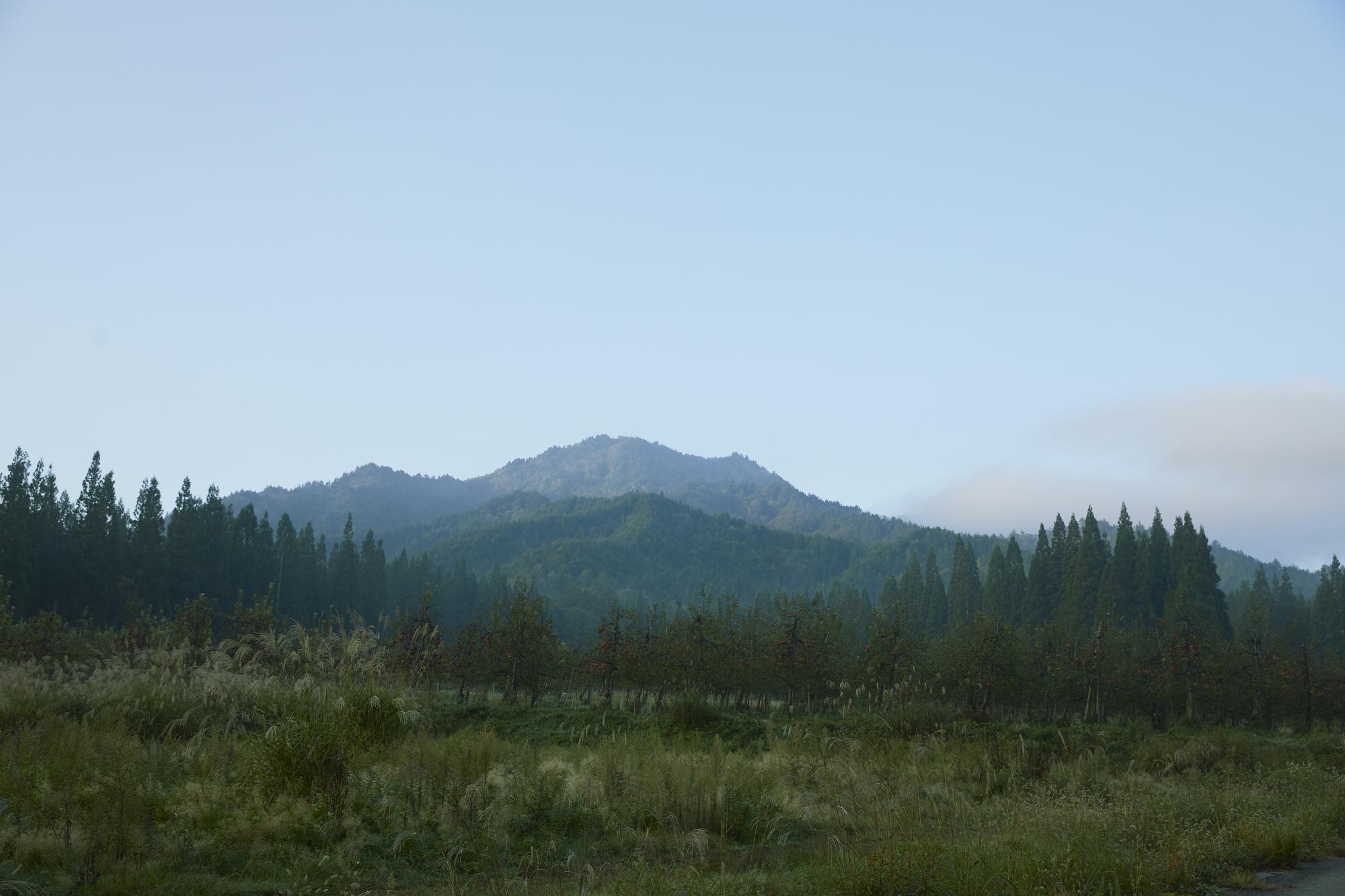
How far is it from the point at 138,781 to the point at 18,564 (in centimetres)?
7005

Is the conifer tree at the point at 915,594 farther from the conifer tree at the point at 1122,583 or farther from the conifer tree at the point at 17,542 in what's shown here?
the conifer tree at the point at 17,542

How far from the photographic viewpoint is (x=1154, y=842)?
8422 millimetres

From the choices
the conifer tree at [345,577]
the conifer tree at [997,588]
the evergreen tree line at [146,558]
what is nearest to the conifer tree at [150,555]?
the evergreen tree line at [146,558]

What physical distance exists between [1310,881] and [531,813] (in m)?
7.65

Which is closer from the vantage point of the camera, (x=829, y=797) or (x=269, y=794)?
(x=269, y=794)

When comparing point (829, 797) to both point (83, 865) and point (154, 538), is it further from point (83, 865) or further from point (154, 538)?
point (154, 538)

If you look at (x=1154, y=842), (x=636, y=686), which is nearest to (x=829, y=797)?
(x=1154, y=842)

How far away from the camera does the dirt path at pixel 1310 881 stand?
7.55m

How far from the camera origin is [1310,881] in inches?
315

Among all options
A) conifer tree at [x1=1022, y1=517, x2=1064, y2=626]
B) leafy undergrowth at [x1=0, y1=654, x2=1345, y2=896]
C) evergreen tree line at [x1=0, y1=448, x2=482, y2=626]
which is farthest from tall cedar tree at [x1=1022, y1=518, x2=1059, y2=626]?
leafy undergrowth at [x1=0, y1=654, x2=1345, y2=896]

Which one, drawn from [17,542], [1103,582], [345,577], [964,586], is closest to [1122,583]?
[1103,582]

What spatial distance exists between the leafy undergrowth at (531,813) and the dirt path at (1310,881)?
9.2 inches

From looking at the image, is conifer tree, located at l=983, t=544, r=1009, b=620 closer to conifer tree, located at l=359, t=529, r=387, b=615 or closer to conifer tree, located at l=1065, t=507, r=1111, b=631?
conifer tree, located at l=1065, t=507, r=1111, b=631

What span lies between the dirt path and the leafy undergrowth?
233mm
